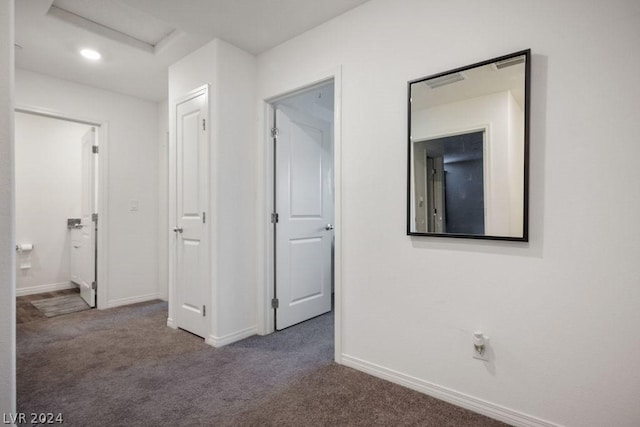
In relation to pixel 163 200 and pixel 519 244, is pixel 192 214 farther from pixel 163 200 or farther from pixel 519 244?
pixel 519 244

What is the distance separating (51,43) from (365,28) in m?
2.58

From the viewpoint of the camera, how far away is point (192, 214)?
2.83 m

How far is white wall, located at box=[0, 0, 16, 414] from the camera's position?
1.35m

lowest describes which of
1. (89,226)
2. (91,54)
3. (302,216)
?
(89,226)

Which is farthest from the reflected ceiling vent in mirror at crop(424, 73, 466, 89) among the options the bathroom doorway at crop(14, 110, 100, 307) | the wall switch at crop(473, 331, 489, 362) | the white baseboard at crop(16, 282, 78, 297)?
the white baseboard at crop(16, 282, 78, 297)

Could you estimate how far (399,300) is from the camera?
199cm

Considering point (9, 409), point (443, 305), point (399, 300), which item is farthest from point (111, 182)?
point (443, 305)

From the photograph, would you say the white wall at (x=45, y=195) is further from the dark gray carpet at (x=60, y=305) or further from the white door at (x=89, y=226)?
the white door at (x=89, y=226)

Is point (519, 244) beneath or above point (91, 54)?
beneath

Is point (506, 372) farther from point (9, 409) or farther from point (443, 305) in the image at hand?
point (9, 409)

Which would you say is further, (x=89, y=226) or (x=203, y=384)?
(x=89, y=226)

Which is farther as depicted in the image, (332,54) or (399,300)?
(332,54)

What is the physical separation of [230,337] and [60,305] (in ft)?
8.49

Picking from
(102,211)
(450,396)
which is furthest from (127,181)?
(450,396)
